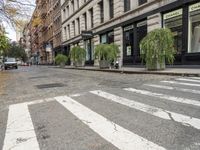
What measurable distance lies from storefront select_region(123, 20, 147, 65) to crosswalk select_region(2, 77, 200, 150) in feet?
45.4

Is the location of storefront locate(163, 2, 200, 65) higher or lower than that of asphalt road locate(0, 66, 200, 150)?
higher

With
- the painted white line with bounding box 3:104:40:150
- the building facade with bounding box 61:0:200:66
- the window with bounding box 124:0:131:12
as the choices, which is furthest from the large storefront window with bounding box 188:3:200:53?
the painted white line with bounding box 3:104:40:150

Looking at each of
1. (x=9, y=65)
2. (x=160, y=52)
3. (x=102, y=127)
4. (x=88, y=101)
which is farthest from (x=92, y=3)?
(x=102, y=127)

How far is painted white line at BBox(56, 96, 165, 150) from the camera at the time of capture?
388cm

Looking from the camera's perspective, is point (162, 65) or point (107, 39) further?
point (107, 39)

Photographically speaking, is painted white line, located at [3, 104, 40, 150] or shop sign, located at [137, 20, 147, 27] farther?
shop sign, located at [137, 20, 147, 27]

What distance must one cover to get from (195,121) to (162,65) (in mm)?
11534

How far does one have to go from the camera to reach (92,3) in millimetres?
32125

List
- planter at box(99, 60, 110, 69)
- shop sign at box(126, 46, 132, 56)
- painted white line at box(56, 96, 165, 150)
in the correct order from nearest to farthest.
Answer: painted white line at box(56, 96, 165, 150)
shop sign at box(126, 46, 132, 56)
planter at box(99, 60, 110, 69)

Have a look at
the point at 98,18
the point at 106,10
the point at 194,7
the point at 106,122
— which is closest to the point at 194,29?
the point at 194,7

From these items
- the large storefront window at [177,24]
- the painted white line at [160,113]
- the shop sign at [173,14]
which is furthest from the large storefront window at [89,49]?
the painted white line at [160,113]

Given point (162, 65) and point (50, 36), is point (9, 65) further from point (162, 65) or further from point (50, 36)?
point (162, 65)

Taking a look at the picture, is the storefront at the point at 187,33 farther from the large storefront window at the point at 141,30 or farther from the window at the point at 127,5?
the window at the point at 127,5

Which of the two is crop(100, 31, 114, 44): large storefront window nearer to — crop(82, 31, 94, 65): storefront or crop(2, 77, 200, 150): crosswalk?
crop(82, 31, 94, 65): storefront
